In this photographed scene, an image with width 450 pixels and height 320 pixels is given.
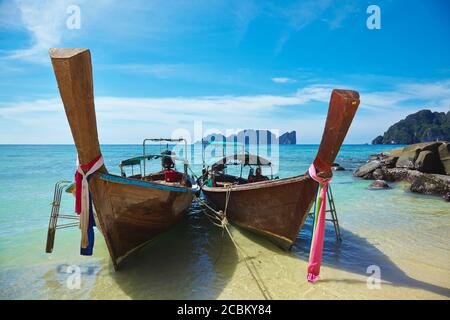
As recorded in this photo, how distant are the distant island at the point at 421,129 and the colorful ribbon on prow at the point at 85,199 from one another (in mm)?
101914

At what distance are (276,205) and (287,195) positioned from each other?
455 mm

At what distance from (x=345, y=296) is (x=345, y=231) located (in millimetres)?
4510

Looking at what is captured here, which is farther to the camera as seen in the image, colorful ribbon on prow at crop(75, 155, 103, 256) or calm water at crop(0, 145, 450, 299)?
calm water at crop(0, 145, 450, 299)

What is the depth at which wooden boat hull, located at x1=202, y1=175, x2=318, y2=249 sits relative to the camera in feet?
19.9

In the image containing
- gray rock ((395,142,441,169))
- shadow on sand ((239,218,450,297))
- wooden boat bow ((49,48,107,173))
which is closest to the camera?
wooden boat bow ((49,48,107,173))

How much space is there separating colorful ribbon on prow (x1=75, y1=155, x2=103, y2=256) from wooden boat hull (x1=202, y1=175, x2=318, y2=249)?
12.2ft

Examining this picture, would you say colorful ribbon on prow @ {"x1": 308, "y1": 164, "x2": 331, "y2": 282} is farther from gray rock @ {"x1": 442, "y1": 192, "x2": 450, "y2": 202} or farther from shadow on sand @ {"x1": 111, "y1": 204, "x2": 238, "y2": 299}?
gray rock @ {"x1": 442, "y1": 192, "x2": 450, "y2": 202}

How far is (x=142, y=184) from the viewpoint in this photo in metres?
5.82

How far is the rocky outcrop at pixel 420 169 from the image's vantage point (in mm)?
14891

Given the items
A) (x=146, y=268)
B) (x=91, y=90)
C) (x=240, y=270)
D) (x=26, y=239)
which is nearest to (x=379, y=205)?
(x=240, y=270)

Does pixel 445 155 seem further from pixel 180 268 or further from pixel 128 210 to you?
pixel 128 210

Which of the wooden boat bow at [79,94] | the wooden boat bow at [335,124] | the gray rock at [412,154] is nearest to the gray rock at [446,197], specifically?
the gray rock at [412,154]

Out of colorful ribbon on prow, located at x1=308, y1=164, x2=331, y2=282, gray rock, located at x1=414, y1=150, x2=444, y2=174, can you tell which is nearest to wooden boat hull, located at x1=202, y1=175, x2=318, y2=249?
colorful ribbon on prow, located at x1=308, y1=164, x2=331, y2=282
